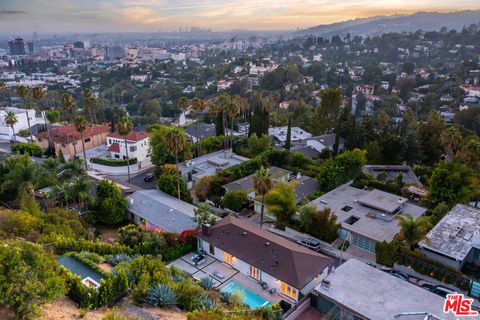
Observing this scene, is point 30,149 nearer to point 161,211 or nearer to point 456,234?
point 161,211

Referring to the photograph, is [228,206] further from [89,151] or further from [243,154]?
[89,151]

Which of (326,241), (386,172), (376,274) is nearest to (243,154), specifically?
(386,172)

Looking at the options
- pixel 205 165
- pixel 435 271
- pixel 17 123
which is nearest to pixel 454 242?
pixel 435 271

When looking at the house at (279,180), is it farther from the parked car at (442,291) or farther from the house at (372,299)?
the parked car at (442,291)

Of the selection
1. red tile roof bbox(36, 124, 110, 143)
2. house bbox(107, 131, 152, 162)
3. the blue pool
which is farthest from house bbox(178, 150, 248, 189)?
red tile roof bbox(36, 124, 110, 143)

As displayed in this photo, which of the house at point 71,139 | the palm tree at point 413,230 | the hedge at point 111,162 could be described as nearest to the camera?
the palm tree at point 413,230

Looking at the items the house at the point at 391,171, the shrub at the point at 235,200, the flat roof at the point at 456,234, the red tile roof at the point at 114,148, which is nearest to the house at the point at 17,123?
the red tile roof at the point at 114,148

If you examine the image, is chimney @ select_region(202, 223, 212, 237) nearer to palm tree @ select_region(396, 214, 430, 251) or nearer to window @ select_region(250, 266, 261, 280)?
window @ select_region(250, 266, 261, 280)
